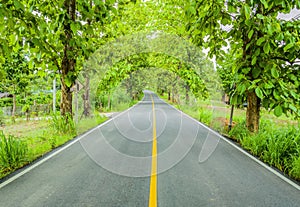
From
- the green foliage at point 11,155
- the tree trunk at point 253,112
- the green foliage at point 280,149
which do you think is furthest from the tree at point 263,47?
the green foliage at point 11,155

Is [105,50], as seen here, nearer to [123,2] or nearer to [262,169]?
[123,2]

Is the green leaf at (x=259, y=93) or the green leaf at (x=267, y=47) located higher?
the green leaf at (x=267, y=47)

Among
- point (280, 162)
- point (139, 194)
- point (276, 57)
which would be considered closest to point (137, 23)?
point (276, 57)

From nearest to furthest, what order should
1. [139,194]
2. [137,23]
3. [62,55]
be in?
[139,194]
[62,55]
[137,23]

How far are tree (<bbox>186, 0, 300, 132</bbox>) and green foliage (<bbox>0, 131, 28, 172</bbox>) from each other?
5320 millimetres

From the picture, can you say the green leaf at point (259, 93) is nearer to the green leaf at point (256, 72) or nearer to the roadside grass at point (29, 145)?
the green leaf at point (256, 72)

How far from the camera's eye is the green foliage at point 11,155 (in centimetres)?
556

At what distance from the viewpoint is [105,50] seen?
2019 centimetres

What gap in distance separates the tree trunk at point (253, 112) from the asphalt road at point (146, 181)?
1.72 m

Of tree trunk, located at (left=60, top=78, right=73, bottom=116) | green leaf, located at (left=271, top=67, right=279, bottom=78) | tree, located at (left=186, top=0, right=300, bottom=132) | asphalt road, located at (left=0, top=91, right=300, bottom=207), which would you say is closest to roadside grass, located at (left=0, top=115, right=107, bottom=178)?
asphalt road, located at (left=0, top=91, right=300, bottom=207)

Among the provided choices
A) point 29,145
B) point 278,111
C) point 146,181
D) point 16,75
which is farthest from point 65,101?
point 278,111

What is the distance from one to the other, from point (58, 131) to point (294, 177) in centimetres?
824

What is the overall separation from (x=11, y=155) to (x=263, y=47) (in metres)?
6.62

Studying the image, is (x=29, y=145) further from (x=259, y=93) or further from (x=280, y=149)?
(x=280, y=149)
